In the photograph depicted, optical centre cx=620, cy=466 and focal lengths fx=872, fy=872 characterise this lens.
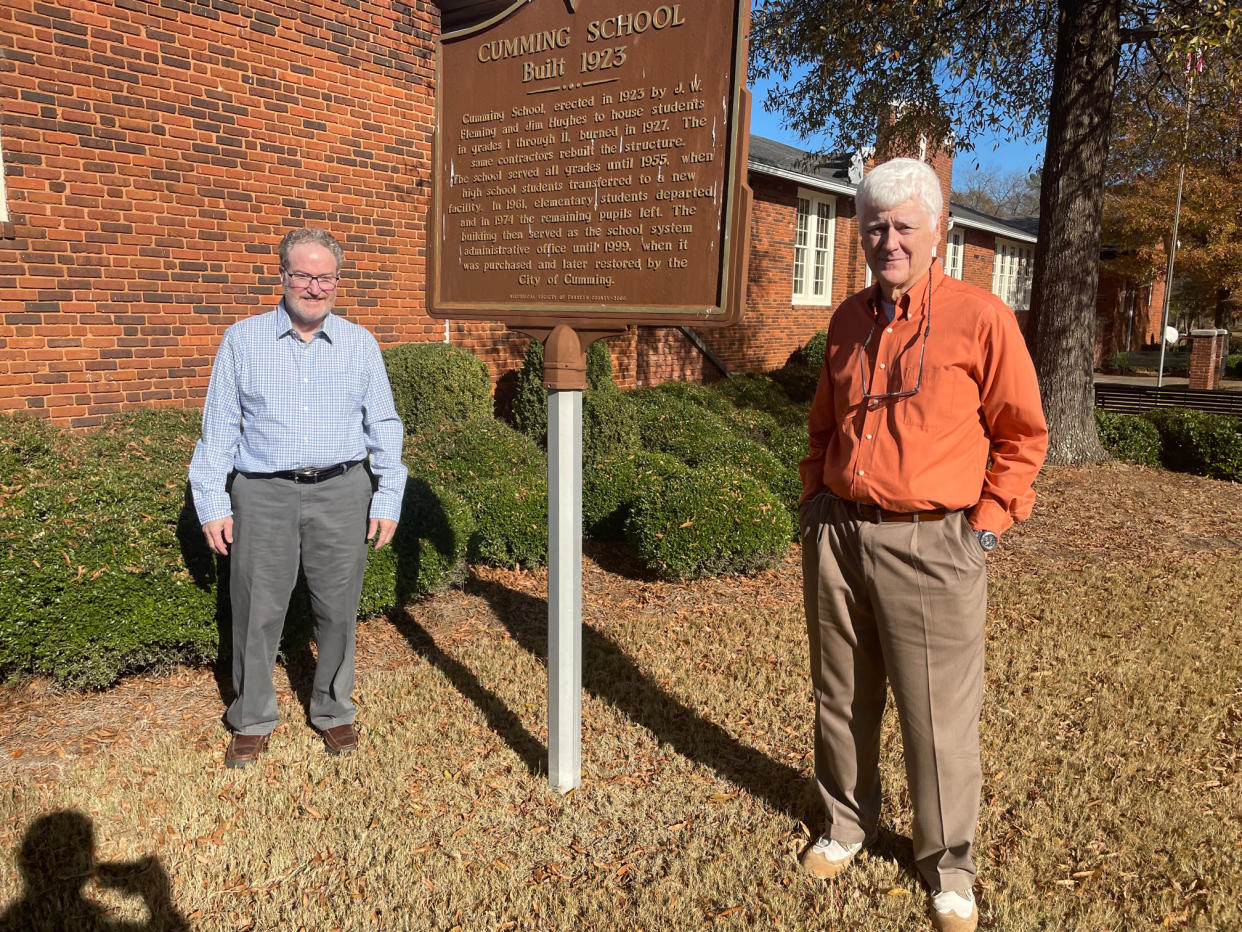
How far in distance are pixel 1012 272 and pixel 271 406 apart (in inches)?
1253

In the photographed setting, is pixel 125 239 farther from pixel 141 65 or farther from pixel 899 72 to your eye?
pixel 899 72

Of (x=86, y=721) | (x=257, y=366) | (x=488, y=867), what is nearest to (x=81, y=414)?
(x=86, y=721)

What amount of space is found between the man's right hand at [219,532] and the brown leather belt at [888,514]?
2.29 metres

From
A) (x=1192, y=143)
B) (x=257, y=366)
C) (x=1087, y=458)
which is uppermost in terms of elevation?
(x=1192, y=143)

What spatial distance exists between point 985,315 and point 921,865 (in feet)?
5.71

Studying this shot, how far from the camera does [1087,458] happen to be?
10344mm

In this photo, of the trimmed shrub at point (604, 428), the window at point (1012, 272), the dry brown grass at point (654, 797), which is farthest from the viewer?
the window at point (1012, 272)

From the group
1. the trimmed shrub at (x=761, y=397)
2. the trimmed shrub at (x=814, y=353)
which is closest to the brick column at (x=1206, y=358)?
the trimmed shrub at (x=814, y=353)

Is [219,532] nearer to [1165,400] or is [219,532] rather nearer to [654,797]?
[654,797]

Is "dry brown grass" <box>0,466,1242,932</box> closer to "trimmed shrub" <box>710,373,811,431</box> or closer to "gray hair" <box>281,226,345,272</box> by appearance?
"gray hair" <box>281,226,345,272</box>

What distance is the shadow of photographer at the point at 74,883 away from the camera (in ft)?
8.76

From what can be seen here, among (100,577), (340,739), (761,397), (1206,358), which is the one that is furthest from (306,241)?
(1206,358)

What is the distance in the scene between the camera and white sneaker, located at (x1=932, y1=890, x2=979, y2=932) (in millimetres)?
2674

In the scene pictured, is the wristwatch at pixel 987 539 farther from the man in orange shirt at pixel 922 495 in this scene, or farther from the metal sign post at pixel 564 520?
the metal sign post at pixel 564 520
